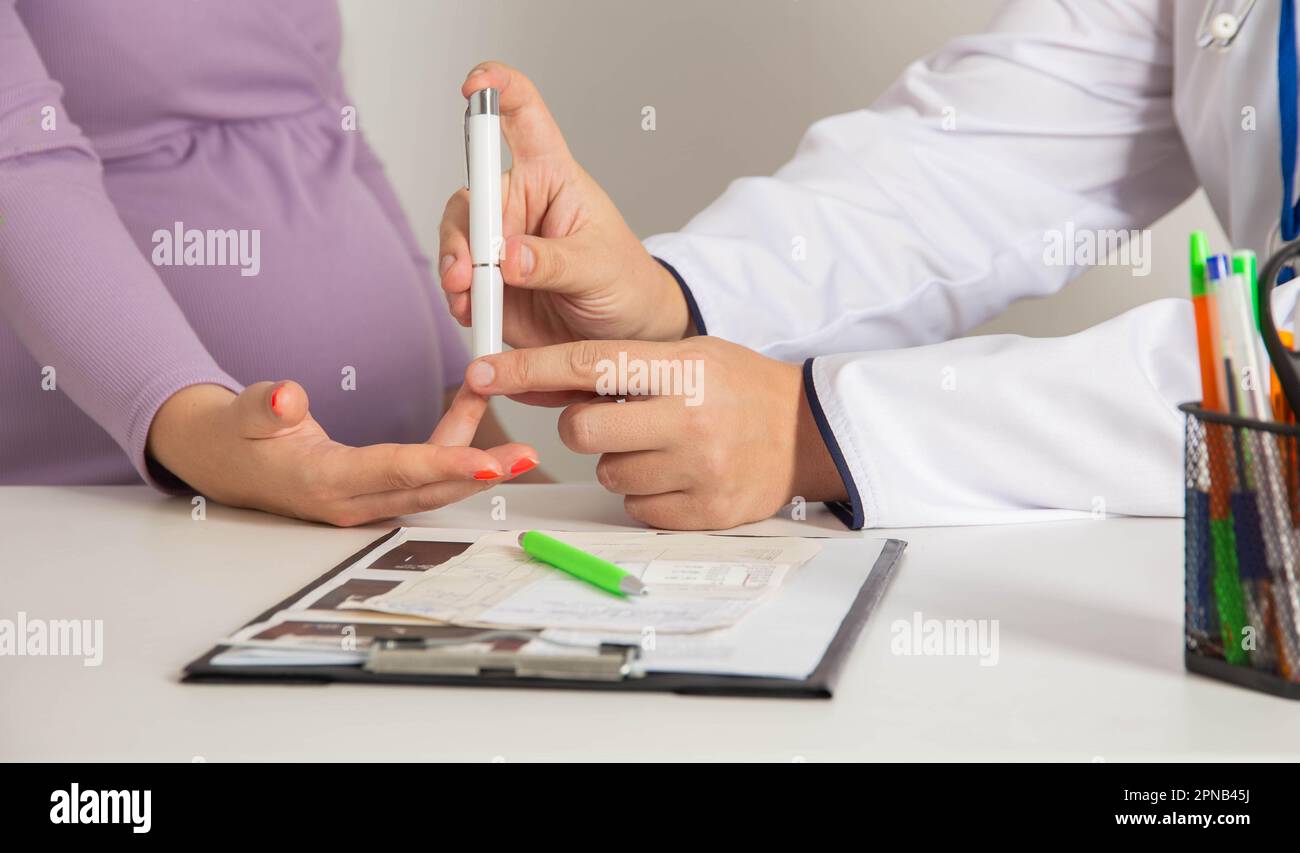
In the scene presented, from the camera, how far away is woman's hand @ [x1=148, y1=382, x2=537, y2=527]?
731 mm

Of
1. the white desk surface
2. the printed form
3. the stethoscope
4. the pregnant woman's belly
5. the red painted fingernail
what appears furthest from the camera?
the pregnant woman's belly

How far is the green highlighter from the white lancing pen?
21 cm

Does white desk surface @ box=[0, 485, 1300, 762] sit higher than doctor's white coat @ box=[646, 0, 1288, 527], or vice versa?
doctor's white coat @ box=[646, 0, 1288, 527]

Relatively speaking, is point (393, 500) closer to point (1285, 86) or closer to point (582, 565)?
point (582, 565)

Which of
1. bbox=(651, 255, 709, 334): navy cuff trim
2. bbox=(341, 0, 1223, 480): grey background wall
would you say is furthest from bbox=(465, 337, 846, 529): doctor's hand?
bbox=(341, 0, 1223, 480): grey background wall

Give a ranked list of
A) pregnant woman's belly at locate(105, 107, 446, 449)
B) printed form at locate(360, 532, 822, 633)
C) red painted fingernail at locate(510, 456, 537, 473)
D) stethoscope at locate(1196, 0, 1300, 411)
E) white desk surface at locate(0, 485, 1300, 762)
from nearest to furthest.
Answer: white desk surface at locate(0, 485, 1300, 762), printed form at locate(360, 532, 822, 633), red painted fingernail at locate(510, 456, 537, 473), stethoscope at locate(1196, 0, 1300, 411), pregnant woman's belly at locate(105, 107, 446, 449)

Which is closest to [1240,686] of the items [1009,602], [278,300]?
[1009,602]

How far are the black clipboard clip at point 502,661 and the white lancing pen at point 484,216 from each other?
13.6 inches

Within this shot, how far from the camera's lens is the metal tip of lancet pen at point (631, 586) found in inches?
21.4

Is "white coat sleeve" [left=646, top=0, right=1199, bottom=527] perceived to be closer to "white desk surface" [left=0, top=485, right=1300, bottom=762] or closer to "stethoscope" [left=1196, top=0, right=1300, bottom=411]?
"white desk surface" [left=0, top=485, right=1300, bottom=762]

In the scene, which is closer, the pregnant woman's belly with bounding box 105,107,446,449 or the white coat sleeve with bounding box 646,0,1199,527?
the white coat sleeve with bounding box 646,0,1199,527

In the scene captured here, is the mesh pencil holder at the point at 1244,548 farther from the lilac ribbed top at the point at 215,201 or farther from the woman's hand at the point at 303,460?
A: the lilac ribbed top at the point at 215,201

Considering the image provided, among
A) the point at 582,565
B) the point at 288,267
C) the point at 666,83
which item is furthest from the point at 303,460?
the point at 666,83

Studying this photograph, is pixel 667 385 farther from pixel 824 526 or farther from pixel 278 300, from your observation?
pixel 278 300
